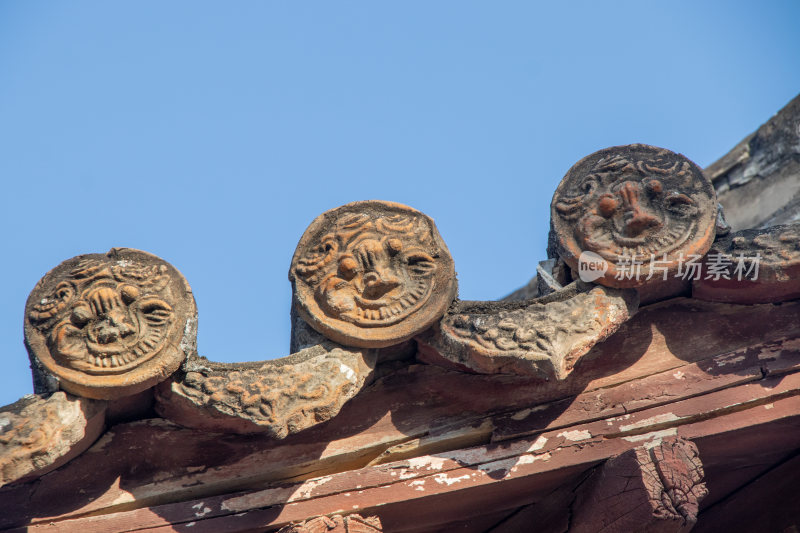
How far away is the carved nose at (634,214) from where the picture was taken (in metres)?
3.78

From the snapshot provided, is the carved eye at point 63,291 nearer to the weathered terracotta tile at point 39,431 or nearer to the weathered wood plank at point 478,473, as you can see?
the weathered terracotta tile at point 39,431

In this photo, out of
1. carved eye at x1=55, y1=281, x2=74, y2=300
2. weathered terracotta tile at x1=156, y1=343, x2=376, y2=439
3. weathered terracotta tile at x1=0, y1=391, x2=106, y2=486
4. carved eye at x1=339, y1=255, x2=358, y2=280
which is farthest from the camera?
carved eye at x1=339, y1=255, x2=358, y2=280

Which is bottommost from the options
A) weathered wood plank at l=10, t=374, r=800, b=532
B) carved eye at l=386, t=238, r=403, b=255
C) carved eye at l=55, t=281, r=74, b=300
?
weathered wood plank at l=10, t=374, r=800, b=532

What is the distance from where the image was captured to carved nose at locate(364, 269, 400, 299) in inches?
144

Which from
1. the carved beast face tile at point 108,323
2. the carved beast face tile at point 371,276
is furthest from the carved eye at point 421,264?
the carved beast face tile at point 108,323

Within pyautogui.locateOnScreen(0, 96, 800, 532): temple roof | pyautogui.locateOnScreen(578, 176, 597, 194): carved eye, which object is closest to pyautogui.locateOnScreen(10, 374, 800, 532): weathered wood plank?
pyautogui.locateOnScreen(0, 96, 800, 532): temple roof

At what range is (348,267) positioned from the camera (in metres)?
3.70

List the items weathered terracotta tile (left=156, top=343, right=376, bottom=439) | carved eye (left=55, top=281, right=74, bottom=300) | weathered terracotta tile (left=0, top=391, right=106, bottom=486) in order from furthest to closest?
1. carved eye (left=55, top=281, right=74, bottom=300)
2. weathered terracotta tile (left=156, top=343, right=376, bottom=439)
3. weathered terracotta tile (left=0, top=391, right=106, bottom=486)

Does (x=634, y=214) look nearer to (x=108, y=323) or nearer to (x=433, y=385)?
(x=433, y=385)

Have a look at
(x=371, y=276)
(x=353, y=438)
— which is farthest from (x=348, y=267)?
(x=353, y=438)

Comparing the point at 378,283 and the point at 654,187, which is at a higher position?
the point at 654,187

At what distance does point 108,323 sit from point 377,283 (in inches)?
38.1

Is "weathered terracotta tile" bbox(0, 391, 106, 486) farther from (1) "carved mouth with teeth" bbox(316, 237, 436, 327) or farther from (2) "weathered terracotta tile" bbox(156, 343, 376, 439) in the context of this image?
(1) "carved mouth with teeth" bbox(316, 237, 436, 327)

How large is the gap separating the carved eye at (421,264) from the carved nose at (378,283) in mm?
98
